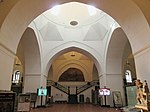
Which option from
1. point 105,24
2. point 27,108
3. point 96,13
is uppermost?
point 96,13

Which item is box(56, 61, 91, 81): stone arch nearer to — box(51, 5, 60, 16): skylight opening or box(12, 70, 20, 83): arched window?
box(12, 70, 20, 83): arched window

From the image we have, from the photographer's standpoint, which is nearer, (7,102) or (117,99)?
(7,102)

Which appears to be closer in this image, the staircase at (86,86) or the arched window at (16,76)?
the arched window at (16,76)

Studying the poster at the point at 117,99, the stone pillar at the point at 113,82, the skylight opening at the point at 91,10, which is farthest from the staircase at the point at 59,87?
A: the skylight opening at the point at 91,10

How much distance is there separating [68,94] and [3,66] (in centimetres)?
1786

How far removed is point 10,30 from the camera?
18.1 ft

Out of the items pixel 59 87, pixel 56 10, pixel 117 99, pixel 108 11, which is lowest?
pixel 117 99

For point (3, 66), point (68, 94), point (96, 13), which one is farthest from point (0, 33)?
point (68, 94)

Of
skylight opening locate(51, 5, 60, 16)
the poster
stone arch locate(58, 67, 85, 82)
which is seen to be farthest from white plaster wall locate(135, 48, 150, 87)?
stone arch locate(58, 67, 85, 82)

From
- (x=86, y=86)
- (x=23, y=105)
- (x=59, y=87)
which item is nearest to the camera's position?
(x=23, y=105)

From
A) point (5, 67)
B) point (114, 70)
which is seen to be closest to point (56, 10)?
point (114, 70)

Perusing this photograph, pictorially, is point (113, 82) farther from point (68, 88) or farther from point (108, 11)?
point (68, 88)

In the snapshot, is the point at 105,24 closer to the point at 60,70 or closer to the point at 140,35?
the point at 140,35

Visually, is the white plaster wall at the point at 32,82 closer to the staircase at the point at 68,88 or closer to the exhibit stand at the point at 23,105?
the exhibit stand at the point at 23,105
